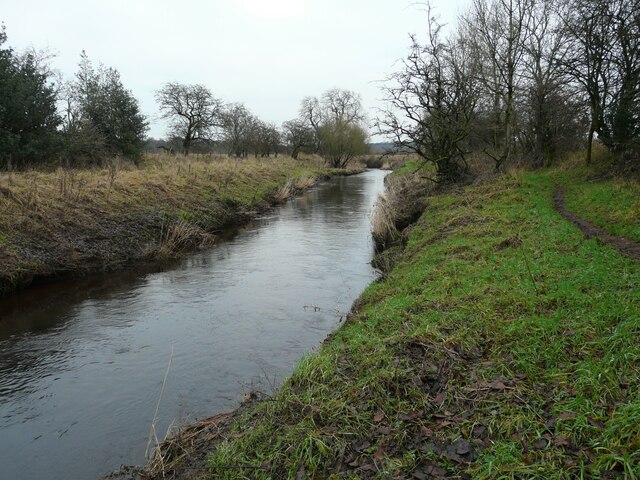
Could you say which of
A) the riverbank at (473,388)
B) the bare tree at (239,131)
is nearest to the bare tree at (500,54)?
the riverbank at (473,388)

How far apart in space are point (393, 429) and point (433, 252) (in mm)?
6717

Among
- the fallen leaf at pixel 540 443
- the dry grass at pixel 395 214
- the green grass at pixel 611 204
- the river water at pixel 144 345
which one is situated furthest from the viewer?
the dry grass at pixel 395 214

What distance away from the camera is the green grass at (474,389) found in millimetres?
3645

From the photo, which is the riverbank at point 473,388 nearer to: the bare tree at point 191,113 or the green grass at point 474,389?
the green grass at point 474,389

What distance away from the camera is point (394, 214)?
671 inches

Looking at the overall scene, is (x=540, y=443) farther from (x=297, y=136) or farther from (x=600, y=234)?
(x=297, y=136)

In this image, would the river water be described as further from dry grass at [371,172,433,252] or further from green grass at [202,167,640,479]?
green grass at [202,167,640,479]

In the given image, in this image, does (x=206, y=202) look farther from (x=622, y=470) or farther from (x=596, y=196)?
(x=622, y=470)

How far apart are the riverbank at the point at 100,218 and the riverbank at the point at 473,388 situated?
9.16 metres

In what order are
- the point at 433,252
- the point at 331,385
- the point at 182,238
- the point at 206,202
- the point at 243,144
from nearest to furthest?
the point at 331,385
the point at 433,252
the point at 182,238
the point at 206,202
the point at 243,144

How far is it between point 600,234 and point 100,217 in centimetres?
1512

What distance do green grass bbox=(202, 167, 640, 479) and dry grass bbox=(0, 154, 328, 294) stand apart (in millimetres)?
9182

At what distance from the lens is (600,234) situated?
9.94m

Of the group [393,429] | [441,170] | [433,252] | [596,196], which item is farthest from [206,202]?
[393,429]
